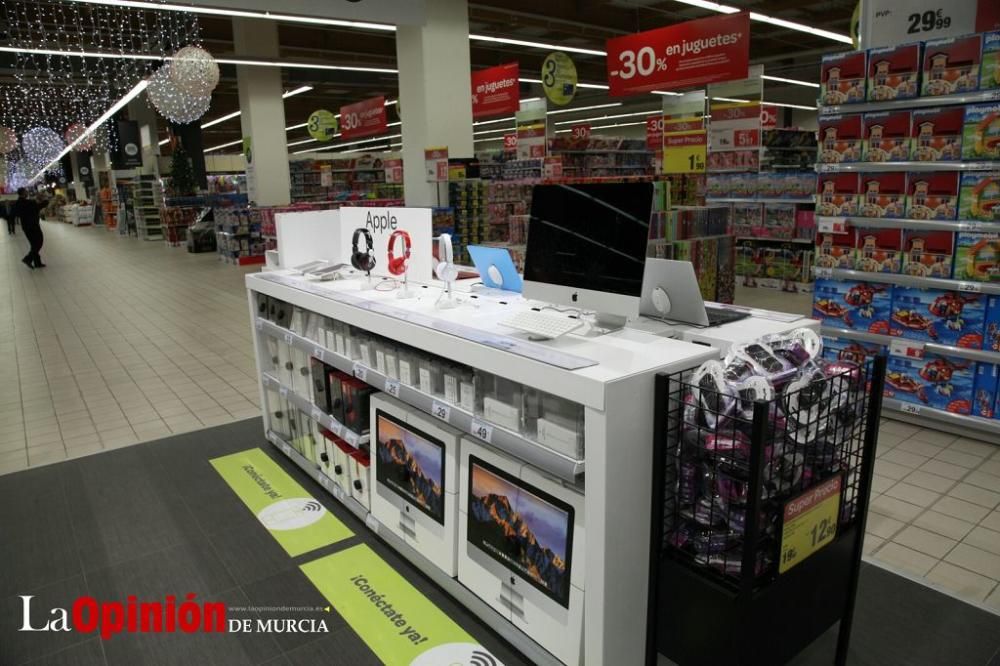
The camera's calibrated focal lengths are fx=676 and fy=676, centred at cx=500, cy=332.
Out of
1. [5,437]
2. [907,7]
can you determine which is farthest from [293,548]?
[907,7]

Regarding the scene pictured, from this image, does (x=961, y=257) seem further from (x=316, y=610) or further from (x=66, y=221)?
(x=66, y=221)

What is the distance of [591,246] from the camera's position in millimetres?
2242

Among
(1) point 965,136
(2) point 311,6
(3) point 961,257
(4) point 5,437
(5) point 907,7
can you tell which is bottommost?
(4) point 5,437

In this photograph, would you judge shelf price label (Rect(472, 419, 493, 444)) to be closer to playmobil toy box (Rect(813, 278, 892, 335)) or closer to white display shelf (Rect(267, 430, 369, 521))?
white display shelf (Rect(267, 430, 369, 521))

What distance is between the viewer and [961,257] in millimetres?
4191

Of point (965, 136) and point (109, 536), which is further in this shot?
point (965, 136)

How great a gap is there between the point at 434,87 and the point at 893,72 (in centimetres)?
635

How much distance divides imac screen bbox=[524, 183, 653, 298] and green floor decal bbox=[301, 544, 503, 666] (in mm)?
1358

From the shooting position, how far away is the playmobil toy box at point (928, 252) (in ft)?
13.9

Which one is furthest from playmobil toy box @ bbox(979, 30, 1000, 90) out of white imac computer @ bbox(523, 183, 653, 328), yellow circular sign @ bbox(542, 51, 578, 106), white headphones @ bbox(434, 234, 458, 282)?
yellow circular sign @ bbox(542, 51, 578, 106)

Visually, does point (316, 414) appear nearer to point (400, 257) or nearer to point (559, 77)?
point (400, 257)

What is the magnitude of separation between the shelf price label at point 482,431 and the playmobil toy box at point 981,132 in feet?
11.9

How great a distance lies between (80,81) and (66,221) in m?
22.1

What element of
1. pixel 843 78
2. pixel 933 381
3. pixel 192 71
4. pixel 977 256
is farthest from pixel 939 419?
pixel 192 71
